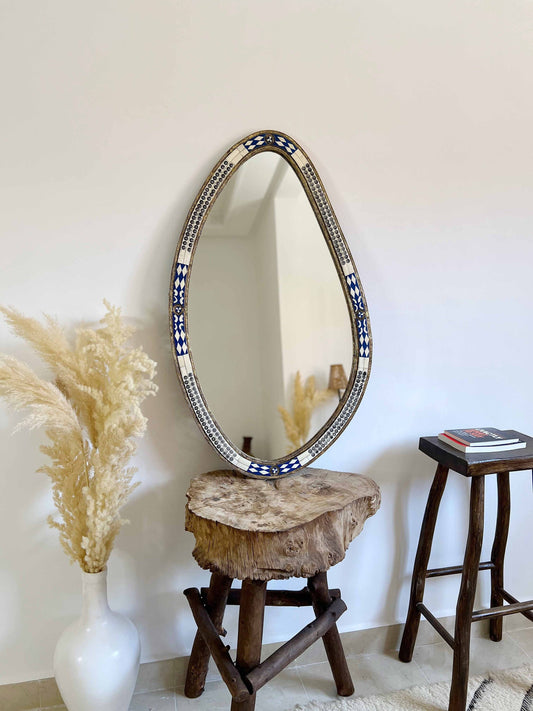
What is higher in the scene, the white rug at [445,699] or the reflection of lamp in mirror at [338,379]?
the reflection of lamp in mirror at [338,379]

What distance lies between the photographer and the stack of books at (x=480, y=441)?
4.91ft

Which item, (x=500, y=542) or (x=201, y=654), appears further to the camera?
(x=500, y=542)

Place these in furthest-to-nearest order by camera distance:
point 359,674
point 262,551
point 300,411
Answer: point 359,674 → point 300,411 → point 262,551

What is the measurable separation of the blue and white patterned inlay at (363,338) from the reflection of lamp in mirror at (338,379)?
0.27ft

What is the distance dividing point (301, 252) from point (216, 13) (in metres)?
0.74

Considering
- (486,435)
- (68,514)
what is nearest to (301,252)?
(486,435)

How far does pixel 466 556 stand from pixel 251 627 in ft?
2.14

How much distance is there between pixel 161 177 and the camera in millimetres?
1513

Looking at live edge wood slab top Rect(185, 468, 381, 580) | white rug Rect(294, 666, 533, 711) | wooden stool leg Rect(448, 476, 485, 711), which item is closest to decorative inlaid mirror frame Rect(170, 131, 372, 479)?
live edge wood slab top Rect(185, 468, 381, 580)

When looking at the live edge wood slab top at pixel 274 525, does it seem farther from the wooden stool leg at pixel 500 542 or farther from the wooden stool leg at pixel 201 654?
the wooden stool leg at pixel 500 542

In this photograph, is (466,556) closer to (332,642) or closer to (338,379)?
(332,642)

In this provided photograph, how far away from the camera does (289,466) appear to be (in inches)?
60.8

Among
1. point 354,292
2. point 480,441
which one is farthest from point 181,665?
point 354,292

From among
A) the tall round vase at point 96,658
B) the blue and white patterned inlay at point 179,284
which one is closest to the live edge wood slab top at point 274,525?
the tall round vase at point 96,658
